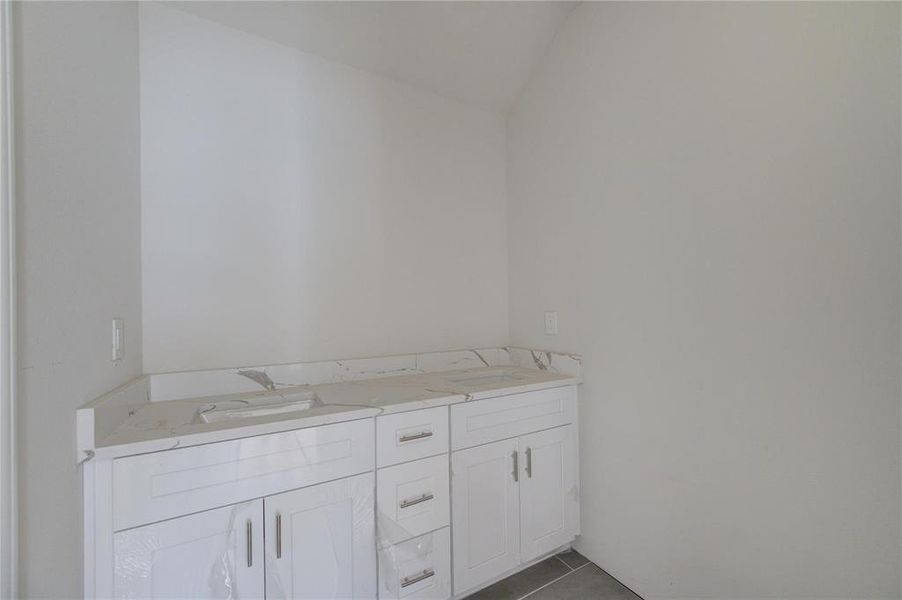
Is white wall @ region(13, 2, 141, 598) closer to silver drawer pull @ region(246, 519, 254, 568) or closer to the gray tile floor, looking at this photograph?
silver drawer pull @ region(246, 519, 254, 568)

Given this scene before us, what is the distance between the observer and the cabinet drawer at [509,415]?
1380mm

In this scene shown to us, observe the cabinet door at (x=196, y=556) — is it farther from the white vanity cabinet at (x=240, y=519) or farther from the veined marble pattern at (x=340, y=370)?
the veined marble pattern at (x=340, y=370)

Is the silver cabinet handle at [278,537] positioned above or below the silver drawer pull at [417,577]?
above

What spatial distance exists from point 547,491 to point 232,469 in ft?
4.06

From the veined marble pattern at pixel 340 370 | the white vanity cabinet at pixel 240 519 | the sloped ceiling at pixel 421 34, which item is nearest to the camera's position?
the white vanity cabinet at pixel 240 519

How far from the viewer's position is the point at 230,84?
1.48m

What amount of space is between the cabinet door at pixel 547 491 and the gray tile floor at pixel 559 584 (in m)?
0.10

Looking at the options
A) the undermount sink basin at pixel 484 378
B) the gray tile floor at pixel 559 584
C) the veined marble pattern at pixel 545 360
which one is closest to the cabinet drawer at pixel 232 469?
the undermount sink basin at pixel 484 378

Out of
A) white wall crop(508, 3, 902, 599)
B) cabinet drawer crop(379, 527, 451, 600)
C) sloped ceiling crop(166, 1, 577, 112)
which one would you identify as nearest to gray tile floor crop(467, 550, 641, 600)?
white wall crop(508, 3, 902, 599)

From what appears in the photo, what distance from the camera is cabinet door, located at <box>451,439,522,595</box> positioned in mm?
1356

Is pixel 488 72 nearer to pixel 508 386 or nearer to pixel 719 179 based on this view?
pixel 719 179

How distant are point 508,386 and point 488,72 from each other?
1623 mm

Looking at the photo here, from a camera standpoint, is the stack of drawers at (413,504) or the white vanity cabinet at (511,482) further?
the white vanity cabinet at (511,482)

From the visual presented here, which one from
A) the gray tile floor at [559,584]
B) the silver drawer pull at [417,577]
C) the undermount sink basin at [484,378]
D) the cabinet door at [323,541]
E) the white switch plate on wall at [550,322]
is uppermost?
the white switch plate on wall at [550,322]
